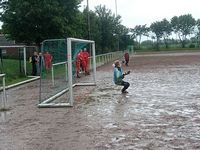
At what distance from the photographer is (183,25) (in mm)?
129250

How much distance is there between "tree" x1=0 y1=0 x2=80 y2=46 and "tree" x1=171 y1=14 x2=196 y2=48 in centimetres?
9796

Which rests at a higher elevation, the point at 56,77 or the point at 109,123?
the point at 56,77

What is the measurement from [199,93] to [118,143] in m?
8.26

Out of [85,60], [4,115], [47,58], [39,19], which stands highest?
[39,19]

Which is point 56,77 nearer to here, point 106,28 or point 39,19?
point 39,19

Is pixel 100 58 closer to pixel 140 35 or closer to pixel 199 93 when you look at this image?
pixel 199 93

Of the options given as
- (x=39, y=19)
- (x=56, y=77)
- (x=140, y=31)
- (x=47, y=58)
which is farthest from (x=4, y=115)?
(x=140, y=31)

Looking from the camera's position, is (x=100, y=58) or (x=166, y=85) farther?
(x=100, y=58)

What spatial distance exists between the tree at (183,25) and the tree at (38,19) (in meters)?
98.0

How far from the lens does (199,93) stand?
631 inches

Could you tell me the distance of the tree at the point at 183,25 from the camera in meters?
129

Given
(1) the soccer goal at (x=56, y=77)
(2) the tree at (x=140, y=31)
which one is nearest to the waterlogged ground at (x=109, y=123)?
(1) the soccer goal at (x=56, y=77)

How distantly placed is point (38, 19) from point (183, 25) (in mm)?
101395

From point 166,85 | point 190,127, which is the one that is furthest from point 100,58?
point 190,127
